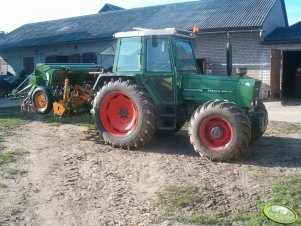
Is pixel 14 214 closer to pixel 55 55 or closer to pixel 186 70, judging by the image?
pixel 186 70

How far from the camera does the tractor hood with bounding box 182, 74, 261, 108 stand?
Result: 668 cm

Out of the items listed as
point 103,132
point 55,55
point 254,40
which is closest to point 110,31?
point 55,55

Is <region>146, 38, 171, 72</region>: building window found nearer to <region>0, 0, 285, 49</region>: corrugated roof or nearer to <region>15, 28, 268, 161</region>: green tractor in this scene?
<region>15, 28, 268, 161</region>: green tractor

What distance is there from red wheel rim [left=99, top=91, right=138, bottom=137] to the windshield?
3.76ft

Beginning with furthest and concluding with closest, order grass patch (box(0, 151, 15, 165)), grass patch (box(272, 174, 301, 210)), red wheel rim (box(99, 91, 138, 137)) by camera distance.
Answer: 1. red wheel rim (box(99, 91, 138, 137))
2. grass patch (box(0, 151, 15, 165))
3. grass patch (box(272, 174, 301, 210))

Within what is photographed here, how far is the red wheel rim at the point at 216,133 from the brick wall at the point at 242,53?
415 inches

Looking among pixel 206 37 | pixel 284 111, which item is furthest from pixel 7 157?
pixel 206 37

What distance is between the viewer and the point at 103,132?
7.61 m

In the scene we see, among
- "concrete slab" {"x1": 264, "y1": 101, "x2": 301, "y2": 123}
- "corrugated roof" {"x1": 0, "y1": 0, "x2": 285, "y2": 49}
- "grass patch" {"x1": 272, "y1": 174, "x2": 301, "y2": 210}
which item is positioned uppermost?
"corrugated roof" {"x1": 0, "y1": 0, "x2": 285, "y2": 49}

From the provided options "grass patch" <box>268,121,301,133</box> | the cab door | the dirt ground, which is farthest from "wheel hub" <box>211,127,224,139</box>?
"grass patch" <box>268,121,301,133</box>

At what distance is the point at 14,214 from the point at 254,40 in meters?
14.1

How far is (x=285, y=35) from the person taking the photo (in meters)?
16.4

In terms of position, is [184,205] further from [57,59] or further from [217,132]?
[57,59]
